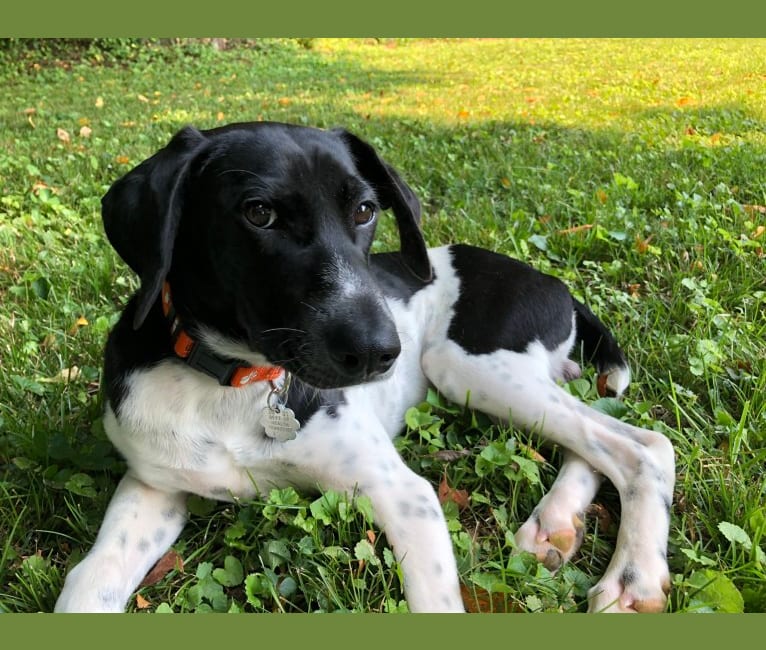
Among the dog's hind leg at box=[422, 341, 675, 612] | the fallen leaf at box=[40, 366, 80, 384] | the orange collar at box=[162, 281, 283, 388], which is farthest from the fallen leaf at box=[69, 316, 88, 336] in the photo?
the dog's hind leg at box=[422, 341, 675, 612]

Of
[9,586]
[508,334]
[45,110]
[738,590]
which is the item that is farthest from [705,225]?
[45,110]

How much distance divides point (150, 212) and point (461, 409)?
153cm

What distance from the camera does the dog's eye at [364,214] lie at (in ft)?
7.71

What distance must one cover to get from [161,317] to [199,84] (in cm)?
1079

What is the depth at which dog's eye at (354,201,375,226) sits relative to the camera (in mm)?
2350

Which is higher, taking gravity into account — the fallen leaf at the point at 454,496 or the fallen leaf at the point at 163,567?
the fallen leaf at the point at 454,496

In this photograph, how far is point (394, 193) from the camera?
109 inches

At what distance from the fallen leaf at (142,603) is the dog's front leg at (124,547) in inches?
1.3

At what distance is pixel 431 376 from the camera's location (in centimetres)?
315

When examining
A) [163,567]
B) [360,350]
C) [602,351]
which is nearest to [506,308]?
[602,351]

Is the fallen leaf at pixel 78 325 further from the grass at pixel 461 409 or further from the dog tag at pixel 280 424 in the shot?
the dog tag at pixel 280 424

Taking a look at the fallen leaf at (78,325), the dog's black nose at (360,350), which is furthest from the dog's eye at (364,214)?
Result: the fallen leaf at (78,325)

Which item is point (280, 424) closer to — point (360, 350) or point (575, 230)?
point (360, 350)

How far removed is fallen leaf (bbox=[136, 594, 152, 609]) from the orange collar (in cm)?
70
